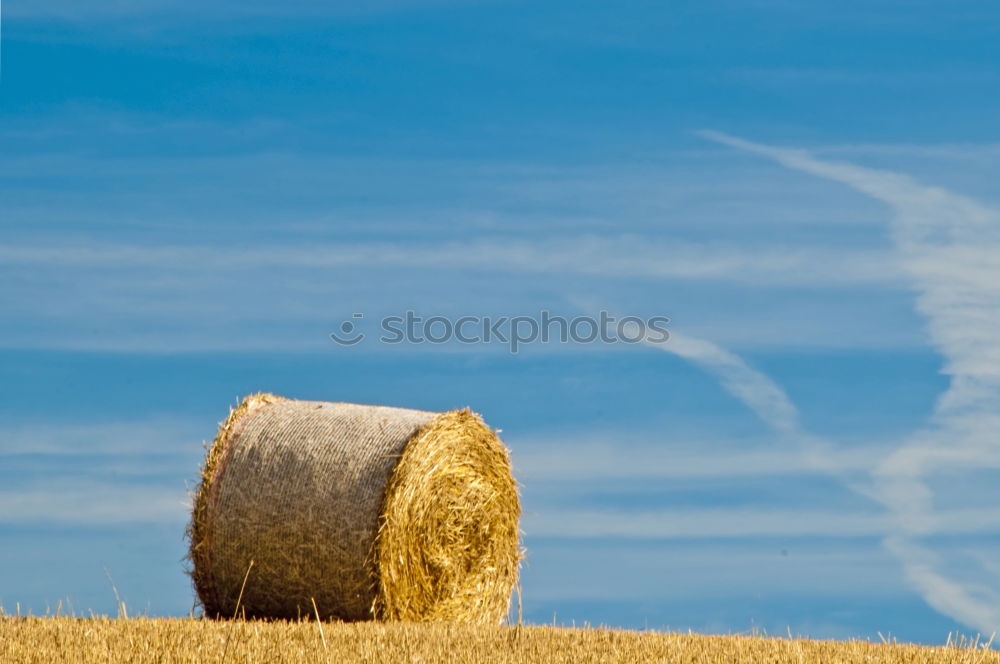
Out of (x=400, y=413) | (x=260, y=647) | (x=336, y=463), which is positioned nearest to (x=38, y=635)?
(x=260, y=647)

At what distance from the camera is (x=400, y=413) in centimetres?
979

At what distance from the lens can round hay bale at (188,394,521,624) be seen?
905 cm

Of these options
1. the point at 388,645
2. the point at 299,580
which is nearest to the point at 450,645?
the point at 388,645

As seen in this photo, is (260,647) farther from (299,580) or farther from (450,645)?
(299,580)

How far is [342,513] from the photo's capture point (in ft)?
29.7

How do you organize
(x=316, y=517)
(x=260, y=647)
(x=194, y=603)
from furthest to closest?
(x=194, y=603), (x=316, y=517), (x=260, y=647)

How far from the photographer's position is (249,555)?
30.6 ft

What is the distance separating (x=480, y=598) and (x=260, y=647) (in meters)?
3.75

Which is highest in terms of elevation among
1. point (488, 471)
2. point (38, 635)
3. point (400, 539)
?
point (488, 471)

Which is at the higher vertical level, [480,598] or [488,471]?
[488,471]

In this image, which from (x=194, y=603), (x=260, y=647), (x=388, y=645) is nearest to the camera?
(x=260, y=647)

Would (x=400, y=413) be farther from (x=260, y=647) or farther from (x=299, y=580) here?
(x=260, y=647)

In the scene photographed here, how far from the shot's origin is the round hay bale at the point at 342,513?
9.05m

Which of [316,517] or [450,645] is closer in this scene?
[450,645]
